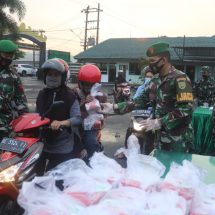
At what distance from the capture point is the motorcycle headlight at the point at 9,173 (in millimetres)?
2676

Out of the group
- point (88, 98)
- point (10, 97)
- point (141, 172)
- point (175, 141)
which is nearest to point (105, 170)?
point (141, 172)

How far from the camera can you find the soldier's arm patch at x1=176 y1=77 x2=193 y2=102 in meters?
3.26

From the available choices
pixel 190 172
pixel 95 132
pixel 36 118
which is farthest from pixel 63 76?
pixel 190 172

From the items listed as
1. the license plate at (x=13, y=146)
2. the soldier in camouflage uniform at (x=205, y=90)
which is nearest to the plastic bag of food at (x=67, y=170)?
the license plate at (x=13, y=146)

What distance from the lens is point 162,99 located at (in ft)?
11.4

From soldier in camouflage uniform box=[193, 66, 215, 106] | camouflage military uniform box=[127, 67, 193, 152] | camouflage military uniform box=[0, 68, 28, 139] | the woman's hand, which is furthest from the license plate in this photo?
soldier in camouflage uniform box=[193, 66, 215, 106]

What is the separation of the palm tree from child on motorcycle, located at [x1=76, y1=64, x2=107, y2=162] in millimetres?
9509

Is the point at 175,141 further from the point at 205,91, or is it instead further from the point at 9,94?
the point at 205,91

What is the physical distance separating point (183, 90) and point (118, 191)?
1888mm

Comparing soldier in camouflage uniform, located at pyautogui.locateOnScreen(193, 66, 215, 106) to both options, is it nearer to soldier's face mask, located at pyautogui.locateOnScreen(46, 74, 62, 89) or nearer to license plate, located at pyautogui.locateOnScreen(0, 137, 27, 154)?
soldier's face mask, located at pyautogui.locateOnScreen(46, 74, 62, 89)

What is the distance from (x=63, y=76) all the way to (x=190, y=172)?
1831 mm

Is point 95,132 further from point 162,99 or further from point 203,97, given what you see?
point 203,97

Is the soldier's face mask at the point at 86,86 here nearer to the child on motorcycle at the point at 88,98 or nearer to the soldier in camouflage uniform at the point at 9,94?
the child on motorcycle at the point at 88,98

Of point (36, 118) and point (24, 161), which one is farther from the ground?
point (36, 118)
